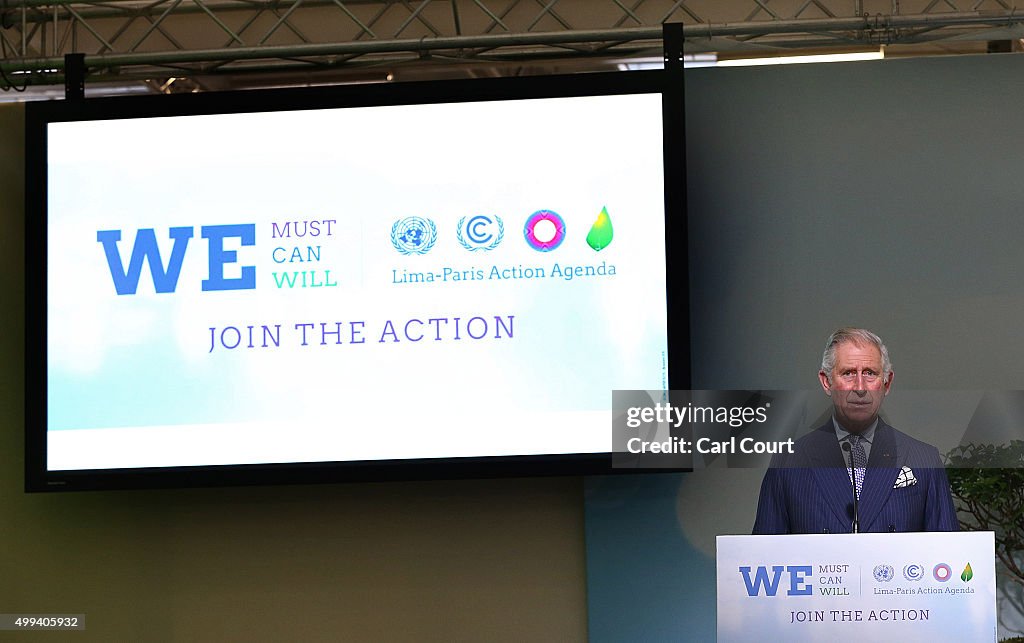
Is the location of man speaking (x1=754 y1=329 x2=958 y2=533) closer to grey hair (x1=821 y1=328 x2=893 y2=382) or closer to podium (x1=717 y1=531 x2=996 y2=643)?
grey hair (x1=821 y1=328 x2=893 y2=382)

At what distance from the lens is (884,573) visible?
215cm

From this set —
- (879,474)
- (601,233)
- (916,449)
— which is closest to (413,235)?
(601,233)

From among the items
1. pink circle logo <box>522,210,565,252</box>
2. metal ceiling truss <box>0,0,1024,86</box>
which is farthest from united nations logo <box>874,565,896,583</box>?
metal ceiling truss <box>0,0,1024,86</box>

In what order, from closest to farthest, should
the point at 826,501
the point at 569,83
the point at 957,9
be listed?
the point at 826,501, the point at 569,83, the point at 957,9

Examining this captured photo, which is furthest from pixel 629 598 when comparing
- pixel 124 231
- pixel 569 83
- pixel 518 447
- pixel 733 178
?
pixel 124 231

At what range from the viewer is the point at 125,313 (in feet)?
12.6

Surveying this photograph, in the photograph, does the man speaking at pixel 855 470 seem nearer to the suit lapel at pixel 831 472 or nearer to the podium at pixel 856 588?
the suit lapel at pixel 831 472

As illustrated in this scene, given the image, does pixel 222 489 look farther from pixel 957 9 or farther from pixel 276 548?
pixel 957 9

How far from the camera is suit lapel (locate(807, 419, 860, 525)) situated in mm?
3518

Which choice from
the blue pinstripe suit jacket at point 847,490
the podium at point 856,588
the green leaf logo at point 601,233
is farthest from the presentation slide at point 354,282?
the podium at point 856,588

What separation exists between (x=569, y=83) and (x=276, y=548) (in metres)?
1.94

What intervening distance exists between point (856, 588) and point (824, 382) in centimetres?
177

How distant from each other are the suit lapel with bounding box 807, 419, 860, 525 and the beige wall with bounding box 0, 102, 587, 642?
0.81 metres

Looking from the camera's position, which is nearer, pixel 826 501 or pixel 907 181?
pixel 826 501
